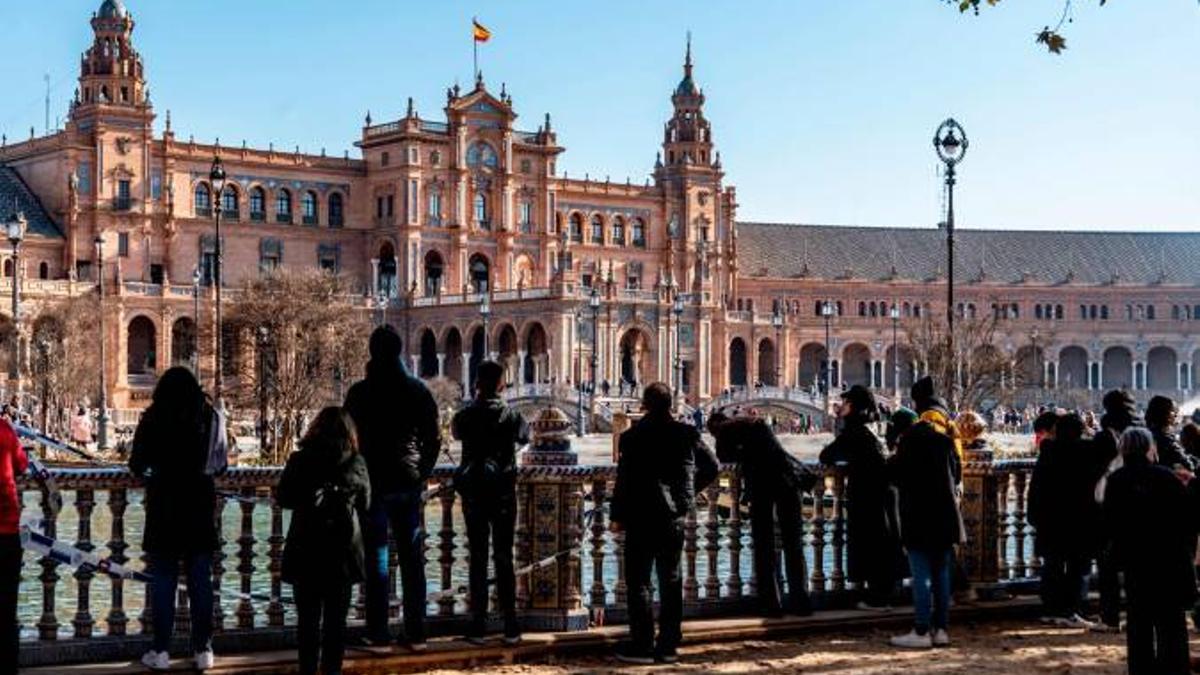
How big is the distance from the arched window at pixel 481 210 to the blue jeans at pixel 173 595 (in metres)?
87.3

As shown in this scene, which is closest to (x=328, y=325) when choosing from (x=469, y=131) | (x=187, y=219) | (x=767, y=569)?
(x=187, y=219)

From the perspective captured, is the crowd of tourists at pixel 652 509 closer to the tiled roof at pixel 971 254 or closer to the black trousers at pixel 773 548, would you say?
the black trousers at pixel 773 548

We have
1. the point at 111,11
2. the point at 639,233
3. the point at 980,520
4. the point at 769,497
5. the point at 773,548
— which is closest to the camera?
the point at 769,497

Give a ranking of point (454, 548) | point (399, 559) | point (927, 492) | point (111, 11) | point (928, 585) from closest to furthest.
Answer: point (399, 559)
point (927, 492)
point (928, 585)
point (454, 548)
point (111, 11)

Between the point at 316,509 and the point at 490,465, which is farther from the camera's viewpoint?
the point at 490,465

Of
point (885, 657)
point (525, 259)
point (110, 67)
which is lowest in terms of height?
point (885, 657)

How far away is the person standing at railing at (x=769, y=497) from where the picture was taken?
1303 centimetres

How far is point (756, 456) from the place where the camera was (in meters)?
13.0

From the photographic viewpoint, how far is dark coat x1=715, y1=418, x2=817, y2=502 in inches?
512

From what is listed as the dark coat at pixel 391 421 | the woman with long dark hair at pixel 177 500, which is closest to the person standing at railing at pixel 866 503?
the dark coat at pixel 391 421

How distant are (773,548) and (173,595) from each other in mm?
4607

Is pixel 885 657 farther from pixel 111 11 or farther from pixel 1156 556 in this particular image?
pixel 111 11

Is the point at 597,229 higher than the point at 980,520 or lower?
higher

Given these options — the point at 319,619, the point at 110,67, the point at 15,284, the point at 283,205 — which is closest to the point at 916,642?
the point at 319,619
